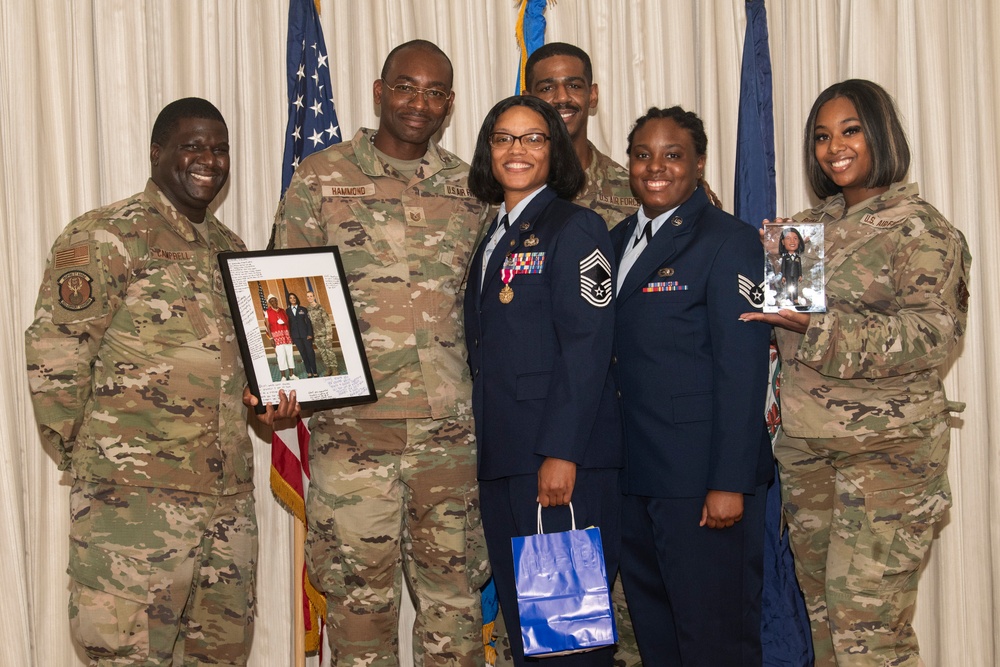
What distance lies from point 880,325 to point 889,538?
701 mm

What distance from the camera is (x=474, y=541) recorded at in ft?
10.2

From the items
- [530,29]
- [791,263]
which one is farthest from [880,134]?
[530,29]

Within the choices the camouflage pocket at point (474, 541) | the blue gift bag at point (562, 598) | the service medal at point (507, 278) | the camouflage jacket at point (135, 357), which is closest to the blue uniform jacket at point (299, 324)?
the camouflage jacket at point (135, 357)

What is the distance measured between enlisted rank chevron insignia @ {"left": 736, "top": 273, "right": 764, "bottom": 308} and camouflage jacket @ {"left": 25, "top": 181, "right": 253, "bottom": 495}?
1830 mm

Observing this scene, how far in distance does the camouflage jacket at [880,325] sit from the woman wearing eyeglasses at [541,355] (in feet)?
2.24

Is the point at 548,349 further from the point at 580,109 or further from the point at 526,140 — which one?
the point at 580,109

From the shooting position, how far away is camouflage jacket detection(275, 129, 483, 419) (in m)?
3.11

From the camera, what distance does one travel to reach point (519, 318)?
9.18 ft

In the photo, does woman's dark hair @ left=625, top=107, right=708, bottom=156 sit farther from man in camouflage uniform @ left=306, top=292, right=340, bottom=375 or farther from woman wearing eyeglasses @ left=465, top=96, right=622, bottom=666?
man in camouflage uniform @ left=306, top=292, right=340, bottom=375

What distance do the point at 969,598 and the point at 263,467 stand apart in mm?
3426

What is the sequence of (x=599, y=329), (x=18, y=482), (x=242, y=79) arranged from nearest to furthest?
A: (x=599, y=329) → (x=18, y=482) → (x=242, y=79)

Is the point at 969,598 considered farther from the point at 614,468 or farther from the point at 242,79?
the point at 242,79

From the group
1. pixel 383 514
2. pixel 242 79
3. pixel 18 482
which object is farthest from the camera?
pixel 242 79

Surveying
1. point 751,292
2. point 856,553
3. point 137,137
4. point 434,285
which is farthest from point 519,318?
point 137,137
